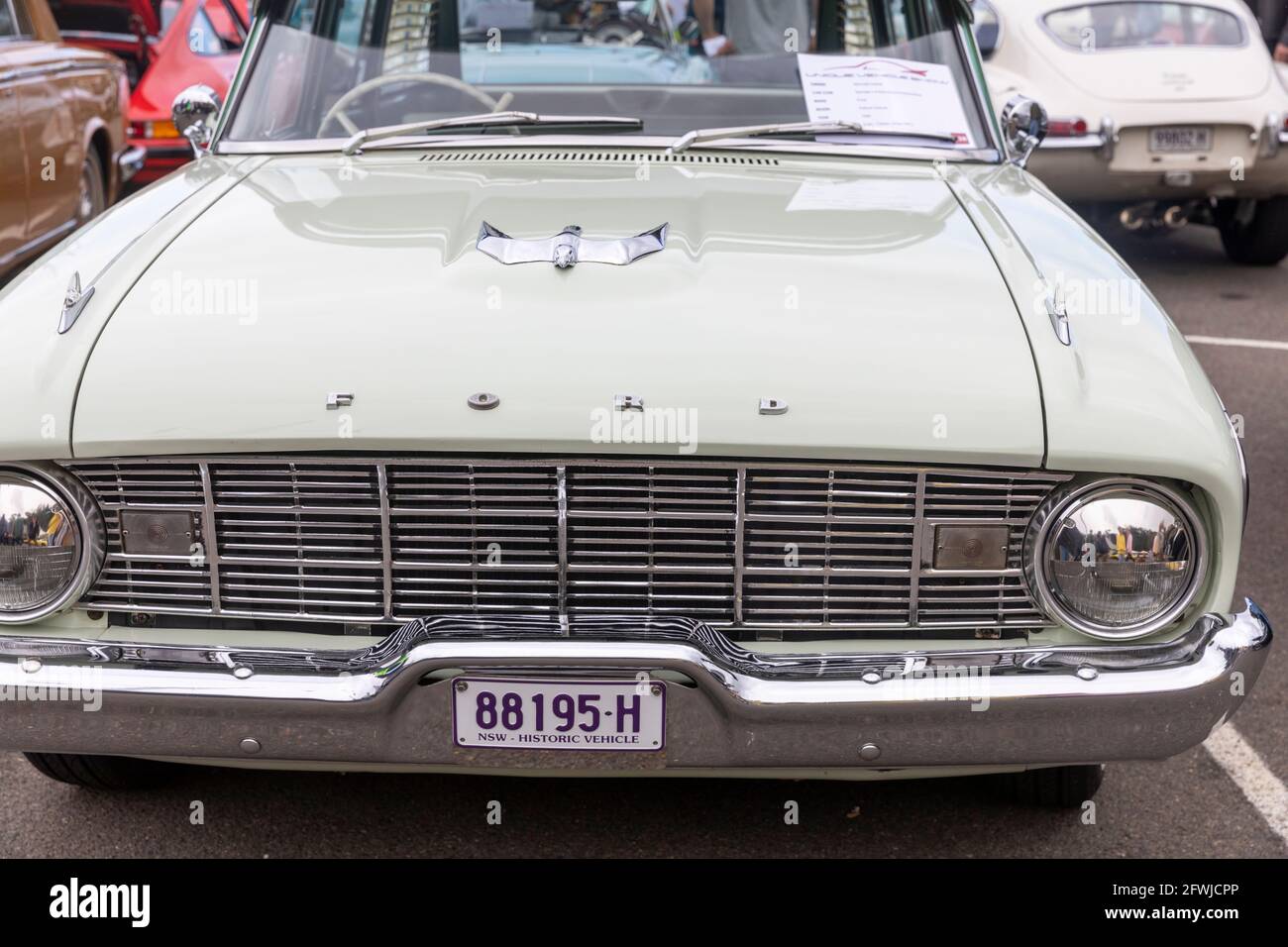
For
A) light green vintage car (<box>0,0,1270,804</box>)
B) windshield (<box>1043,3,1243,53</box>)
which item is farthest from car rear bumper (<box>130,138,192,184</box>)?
light green vintage car (<box>0,0,1270,804</box>)

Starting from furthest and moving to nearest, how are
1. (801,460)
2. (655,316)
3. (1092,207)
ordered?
(1092,207) < (655,316) < (801,460)

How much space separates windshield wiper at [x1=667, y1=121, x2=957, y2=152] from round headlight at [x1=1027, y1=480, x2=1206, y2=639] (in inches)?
53.8

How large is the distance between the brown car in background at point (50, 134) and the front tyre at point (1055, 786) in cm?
509

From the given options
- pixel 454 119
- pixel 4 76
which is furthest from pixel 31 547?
pixel 4 76

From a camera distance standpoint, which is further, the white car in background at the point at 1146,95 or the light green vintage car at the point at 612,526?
the white car in background at the point at 1146,95

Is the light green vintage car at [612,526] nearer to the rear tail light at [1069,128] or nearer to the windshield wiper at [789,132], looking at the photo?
the windshield wiper at [789,132]

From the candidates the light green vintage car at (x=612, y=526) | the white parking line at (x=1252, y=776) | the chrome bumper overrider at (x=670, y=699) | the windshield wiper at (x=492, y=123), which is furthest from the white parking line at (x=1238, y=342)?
the chrome bumper overrider at (x=670, y=699)

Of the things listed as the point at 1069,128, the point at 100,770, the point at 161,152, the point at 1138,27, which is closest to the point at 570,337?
the point at 100,770

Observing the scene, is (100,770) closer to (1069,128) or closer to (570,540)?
(570,540)

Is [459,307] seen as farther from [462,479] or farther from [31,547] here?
[31,547]

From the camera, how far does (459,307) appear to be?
8.16 ft

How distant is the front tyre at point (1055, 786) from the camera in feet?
9.49
